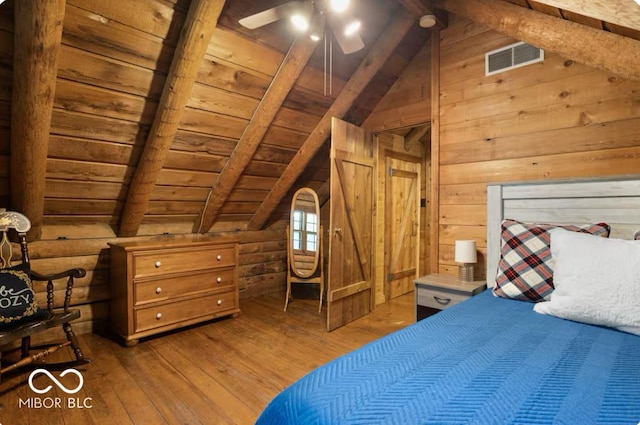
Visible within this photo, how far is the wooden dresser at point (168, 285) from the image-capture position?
2.63m

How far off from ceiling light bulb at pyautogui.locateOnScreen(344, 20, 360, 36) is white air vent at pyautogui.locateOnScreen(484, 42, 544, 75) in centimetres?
129

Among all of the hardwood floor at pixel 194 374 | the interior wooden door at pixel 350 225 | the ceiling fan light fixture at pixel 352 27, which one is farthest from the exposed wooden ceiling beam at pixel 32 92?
the interior wooden door at pixel 350 225

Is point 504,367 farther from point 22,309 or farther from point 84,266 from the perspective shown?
point 84,266

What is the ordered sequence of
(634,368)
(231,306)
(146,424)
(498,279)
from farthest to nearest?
(231,306) < (498,279) < (146,424) < (634,368)

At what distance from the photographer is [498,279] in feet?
6.51

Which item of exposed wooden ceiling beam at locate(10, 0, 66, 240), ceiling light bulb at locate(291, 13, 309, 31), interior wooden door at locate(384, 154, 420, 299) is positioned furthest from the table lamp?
exposed wooden ceiling beam at locate(10, 0, 66, 240)

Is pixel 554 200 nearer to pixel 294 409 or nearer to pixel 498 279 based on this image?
pixel 498 279

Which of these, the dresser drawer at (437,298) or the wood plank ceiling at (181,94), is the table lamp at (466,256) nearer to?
the dresser drawer at (437,298)

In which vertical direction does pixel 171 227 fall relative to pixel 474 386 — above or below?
above

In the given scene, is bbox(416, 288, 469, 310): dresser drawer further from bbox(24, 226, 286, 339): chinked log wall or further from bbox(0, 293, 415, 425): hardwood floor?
bbox(24, 226, 286, 339): chinked log wall

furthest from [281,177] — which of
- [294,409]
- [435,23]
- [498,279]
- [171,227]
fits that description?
[294,409]

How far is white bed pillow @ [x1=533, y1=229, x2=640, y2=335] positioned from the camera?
136 cm

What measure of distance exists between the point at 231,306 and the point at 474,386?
2687 mm

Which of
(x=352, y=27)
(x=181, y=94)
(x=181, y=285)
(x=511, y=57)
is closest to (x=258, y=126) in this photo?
(x=181, y=94)
